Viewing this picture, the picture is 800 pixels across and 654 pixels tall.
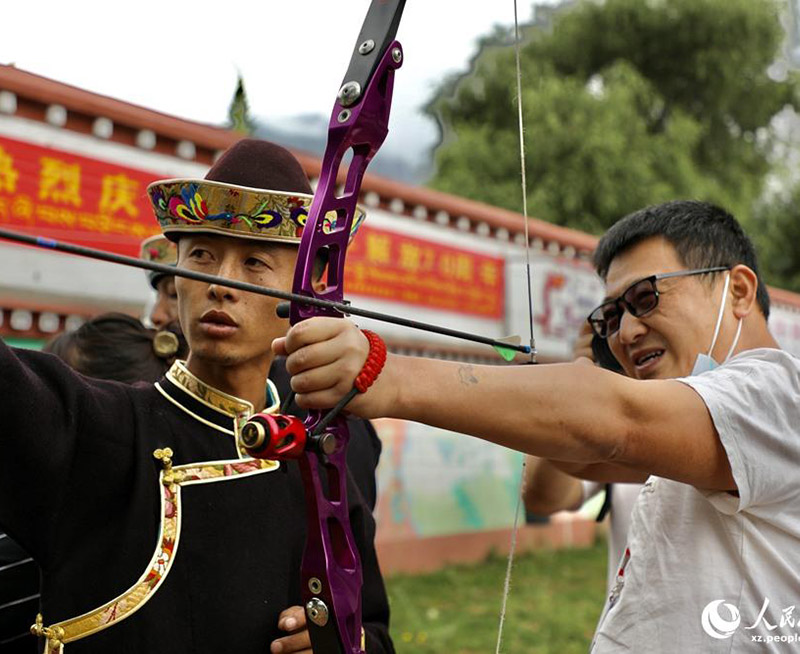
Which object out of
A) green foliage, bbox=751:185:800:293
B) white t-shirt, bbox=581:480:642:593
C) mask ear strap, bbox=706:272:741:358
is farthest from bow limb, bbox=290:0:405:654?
green foliage, bbox=751:185:800:293

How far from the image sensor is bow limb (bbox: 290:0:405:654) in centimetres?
135

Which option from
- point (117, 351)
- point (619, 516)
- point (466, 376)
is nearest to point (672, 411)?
point (466, 376)

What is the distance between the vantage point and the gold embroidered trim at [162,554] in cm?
149

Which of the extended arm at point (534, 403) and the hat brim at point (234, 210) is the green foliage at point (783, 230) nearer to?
the hat brim at point (234, 210)

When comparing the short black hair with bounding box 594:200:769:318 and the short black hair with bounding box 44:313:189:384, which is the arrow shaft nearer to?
the short black hair with bounding box 594:200:769:318

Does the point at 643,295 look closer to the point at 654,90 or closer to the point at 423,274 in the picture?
the point at 423,274

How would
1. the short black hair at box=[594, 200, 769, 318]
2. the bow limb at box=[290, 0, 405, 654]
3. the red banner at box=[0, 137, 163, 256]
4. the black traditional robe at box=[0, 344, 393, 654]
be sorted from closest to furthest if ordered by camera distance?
the bow limb at box=[290, 0, 405, 654], the black traditional robe at box=[0, 344, 393, 654], the short black hair at box=[594, 200, 769, 318], the red banner at box=[0, 137, 163, 256]

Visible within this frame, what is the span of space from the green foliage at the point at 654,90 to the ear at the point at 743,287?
1291 cm

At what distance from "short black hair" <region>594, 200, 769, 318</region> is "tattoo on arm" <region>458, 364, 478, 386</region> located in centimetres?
76

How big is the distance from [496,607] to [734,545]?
221 inches

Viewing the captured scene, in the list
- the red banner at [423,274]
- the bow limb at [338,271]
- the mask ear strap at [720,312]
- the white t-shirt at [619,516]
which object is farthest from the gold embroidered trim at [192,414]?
the red banner at [423,274]

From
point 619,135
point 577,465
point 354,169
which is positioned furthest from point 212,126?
point 619,135

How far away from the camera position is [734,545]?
1.51 m

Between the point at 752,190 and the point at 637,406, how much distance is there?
17.6m
